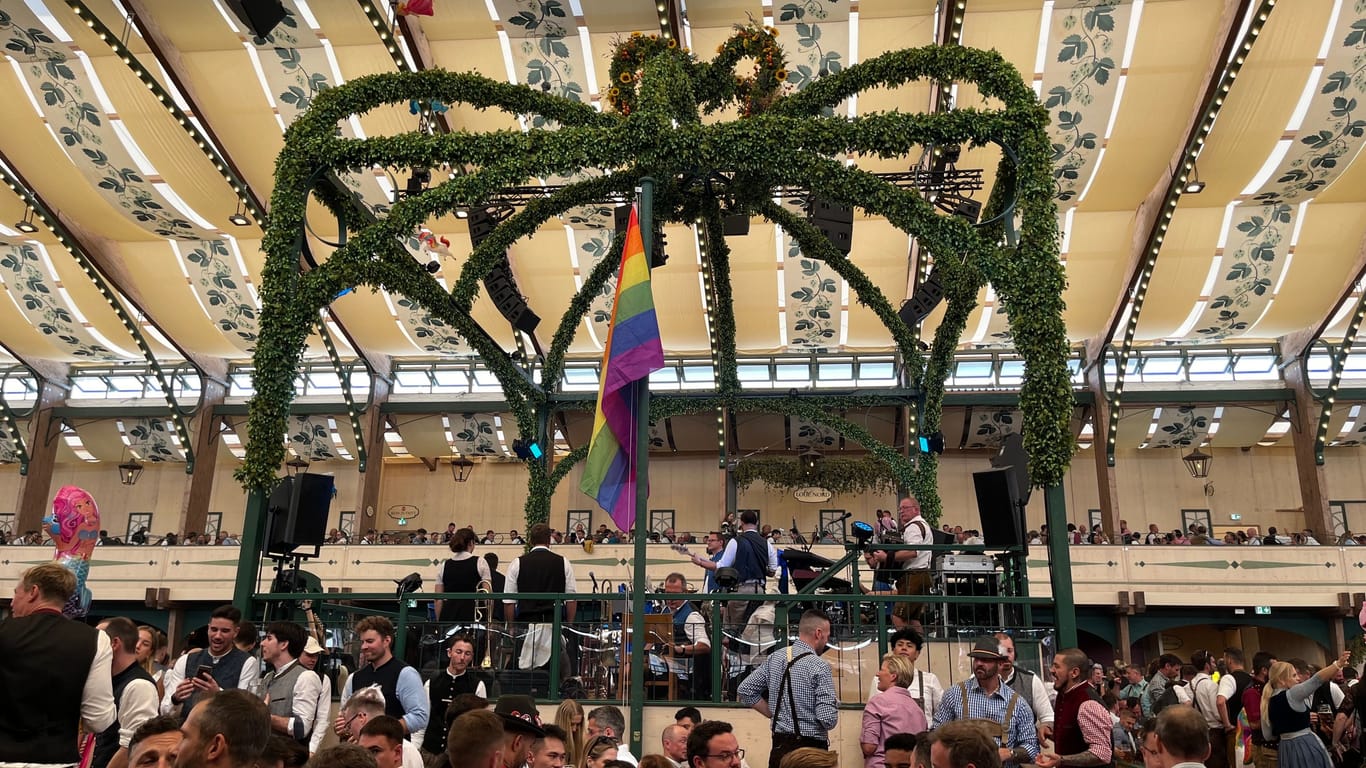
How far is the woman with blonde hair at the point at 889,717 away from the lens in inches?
214

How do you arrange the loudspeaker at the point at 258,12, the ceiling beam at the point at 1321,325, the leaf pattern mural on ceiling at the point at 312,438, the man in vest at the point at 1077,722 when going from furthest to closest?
the leaf pattern mural on ceiling at the point at 312,438 → the ceiling beam at the point at 1321,325 → the loudspeaker at the point at 258,12 → the man in vest at the point at 1077,722

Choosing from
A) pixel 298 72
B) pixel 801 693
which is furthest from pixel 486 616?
pixel 298 72

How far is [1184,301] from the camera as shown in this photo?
20.9 m

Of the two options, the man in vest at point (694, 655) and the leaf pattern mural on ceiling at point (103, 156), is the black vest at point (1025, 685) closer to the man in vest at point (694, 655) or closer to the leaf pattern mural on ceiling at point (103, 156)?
the man in vest at point (694, 655)

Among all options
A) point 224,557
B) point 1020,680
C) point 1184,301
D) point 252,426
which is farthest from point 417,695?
point 1184,301

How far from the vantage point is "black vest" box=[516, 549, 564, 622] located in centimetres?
890

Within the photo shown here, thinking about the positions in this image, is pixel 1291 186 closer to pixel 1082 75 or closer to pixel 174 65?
pixel 1082 75

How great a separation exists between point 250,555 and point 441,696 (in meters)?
4.49

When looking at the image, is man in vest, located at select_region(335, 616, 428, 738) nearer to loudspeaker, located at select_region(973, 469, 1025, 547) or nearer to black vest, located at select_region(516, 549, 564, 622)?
black vest, located at select_region(516, 549, 564, 622)

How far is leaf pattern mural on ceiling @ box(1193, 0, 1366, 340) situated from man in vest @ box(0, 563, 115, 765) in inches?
685

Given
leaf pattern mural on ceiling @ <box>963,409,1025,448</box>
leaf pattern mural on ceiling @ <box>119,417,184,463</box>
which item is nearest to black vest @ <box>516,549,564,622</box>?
leaf pattern mural on ceiling @ <box>963,409,1025,448</box>

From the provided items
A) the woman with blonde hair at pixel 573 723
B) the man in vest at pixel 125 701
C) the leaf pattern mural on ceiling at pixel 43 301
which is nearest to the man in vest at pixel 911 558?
the woman with blonde hair at pixel 573 723

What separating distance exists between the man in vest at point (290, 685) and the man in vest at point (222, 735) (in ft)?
8.99

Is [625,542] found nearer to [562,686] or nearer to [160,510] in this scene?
[562,686]
